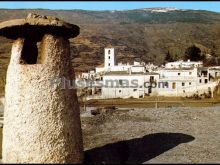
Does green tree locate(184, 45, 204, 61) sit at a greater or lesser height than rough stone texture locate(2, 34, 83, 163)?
greater

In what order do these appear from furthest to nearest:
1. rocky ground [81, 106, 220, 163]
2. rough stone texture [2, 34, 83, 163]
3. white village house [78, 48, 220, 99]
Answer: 1. white village house [78, 48, 220, 99]
2. rocky ground [81, 106, 220, 163]
3. rough stone texture [2, 34, 83, 163]

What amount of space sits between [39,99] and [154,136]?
26.0ft

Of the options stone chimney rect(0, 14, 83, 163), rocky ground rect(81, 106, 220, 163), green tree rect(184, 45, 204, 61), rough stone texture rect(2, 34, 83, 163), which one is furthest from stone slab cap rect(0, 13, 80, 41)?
green tree rect(184, 45, 204, 61)

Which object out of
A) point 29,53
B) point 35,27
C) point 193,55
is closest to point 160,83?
point 193,55

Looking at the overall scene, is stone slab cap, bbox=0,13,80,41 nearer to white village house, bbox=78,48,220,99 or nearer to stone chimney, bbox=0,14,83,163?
stone chimney, bbox=0,14,83,163

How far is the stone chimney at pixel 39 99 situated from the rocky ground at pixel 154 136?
1.84m

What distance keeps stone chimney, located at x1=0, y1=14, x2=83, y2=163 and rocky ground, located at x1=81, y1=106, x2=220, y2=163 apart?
184 cm

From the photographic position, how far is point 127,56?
173 m

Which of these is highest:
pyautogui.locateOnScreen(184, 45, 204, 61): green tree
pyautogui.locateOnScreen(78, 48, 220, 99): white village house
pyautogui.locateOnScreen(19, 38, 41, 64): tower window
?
pyautogui.locateOnScreen(184, 45, 204, 61): green tree

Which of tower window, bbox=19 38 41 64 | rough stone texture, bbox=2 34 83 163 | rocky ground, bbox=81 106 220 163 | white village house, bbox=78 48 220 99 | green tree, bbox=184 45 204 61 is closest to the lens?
rough stone texture, bbox=2 34 83 163

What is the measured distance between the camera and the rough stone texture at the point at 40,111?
13.9m

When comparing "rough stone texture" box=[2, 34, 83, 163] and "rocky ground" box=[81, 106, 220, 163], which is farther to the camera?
"rocky ground" box=[81, 106, 220, 163]

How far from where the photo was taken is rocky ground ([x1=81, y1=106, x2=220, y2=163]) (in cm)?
1673

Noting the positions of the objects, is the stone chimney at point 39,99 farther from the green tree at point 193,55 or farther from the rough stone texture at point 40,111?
the green tree at point 193,55
